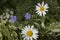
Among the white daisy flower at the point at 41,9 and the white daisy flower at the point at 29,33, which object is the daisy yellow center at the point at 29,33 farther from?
the white daisy flower at the point at 41,9

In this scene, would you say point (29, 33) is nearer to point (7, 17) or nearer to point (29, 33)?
point (29, 33)

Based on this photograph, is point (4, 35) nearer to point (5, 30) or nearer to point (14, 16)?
point (5, 30)

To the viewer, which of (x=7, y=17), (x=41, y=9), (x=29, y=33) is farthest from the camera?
(x=7, y=17)

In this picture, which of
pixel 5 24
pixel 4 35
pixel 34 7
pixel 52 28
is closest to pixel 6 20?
pixel 5 24


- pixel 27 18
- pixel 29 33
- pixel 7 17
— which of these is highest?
pixel 7 17

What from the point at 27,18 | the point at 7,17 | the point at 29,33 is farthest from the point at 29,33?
the point at 7,17

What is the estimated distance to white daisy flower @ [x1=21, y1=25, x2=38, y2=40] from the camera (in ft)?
6.28

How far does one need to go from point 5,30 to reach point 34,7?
18.8 inches

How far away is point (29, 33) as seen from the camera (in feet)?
6.31

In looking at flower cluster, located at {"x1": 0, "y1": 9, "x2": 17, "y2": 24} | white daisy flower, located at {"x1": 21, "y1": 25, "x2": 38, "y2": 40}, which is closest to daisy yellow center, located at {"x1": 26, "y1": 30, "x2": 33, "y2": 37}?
white daisy flower, located at {"x1": 21, "y1": 25, "x2": 38, "y2": 40}

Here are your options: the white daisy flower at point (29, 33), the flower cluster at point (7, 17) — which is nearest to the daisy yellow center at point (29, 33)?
the white daisy flower at point (29, 33)

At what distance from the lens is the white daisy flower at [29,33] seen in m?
1.91

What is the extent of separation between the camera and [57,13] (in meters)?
2.27

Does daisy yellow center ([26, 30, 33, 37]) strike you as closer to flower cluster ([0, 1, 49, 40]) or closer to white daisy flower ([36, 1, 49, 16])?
flower cluster ([0, 1, 49, 40])
